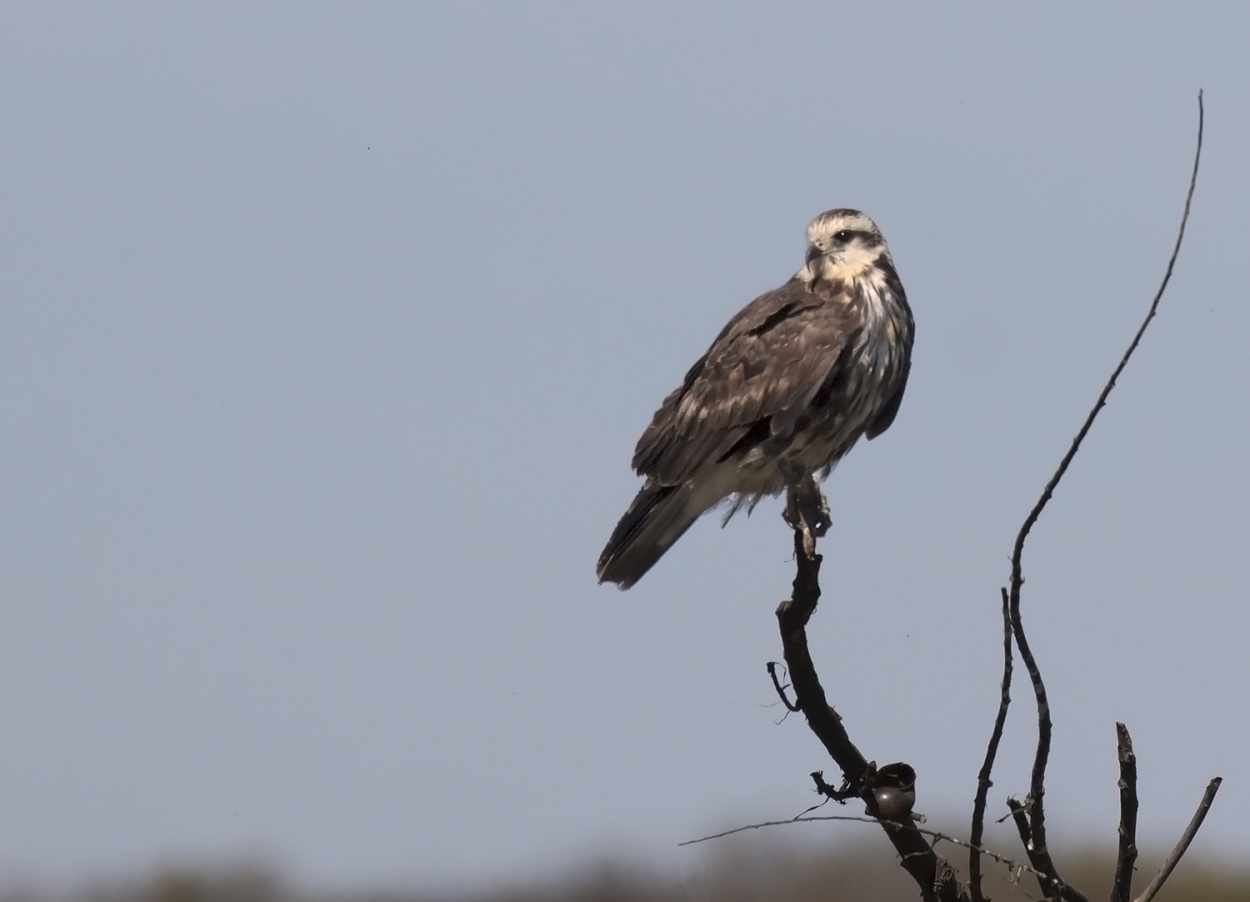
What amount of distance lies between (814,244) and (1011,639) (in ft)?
12.7

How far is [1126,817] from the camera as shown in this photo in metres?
4.31

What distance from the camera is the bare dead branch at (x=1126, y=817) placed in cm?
425

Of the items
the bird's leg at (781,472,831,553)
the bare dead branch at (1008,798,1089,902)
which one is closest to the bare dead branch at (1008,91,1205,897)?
the bare dead branch at (1008,798,1089,902)

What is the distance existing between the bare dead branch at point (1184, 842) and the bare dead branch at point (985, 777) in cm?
37

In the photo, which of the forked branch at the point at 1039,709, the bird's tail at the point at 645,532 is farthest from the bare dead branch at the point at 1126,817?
the bird's tail at the point at 645,532

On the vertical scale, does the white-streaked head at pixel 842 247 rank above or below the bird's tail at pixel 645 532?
above

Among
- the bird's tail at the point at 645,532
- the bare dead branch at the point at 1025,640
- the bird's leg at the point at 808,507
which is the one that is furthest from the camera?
the bird's tail at the point at 645,532

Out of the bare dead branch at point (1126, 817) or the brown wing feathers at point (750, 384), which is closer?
the bare dead branch at point (1126, 817)

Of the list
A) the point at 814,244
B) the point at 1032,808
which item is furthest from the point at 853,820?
the point at 814,244

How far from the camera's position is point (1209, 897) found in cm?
1523

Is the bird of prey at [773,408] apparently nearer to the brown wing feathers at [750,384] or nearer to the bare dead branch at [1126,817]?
the brown wing feathers at [750,384]

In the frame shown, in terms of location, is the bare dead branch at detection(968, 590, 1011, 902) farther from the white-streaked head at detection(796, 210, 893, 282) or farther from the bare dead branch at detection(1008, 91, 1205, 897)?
the white-streaked head at detection(796, 210, 893, 282)

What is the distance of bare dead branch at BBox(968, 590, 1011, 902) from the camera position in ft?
13.8

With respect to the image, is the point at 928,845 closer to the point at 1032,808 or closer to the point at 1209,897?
the point at 1032,808
